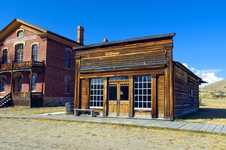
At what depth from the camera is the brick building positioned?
26375 millimetres

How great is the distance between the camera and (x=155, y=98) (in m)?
14.1

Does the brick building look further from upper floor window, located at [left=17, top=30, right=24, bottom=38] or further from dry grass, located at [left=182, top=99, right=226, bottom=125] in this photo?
dry grass, located at [left=182, top=99, right=226, bottom=125]

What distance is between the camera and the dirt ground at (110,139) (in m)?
7.42

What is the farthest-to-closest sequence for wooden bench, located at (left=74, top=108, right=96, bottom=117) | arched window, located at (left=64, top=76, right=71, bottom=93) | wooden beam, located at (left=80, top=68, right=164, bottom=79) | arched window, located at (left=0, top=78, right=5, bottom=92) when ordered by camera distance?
arched window, located at (left=0, top=78, right=5, bottom=92) → arched window, located at (left=64, top=76, right=71, bottom=93) → wooden bench, located at (left=74, top=108, right=96, bottom=117) → wooden beam, located at (left=80, top=68, right=164, bottom=79)

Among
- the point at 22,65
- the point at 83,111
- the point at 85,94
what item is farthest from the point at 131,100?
the point at 22,65

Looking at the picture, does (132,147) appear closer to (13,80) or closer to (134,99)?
(134,99)

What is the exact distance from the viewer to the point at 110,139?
28.3 ft

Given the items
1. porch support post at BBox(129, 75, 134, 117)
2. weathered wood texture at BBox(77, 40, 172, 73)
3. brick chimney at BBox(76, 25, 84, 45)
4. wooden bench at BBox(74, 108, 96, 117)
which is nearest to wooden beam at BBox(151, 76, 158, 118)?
weathered wood texture at BBox(77, 40, 172, 73)

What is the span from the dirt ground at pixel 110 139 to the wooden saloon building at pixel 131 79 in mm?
3959

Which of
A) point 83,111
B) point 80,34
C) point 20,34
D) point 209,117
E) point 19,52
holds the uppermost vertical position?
point 80,34

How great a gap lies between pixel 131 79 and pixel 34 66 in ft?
48.7

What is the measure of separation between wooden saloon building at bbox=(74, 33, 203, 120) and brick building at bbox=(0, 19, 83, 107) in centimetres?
1030

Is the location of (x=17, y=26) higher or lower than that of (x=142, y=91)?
higher

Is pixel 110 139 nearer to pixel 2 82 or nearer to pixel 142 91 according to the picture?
pixel 142 91
